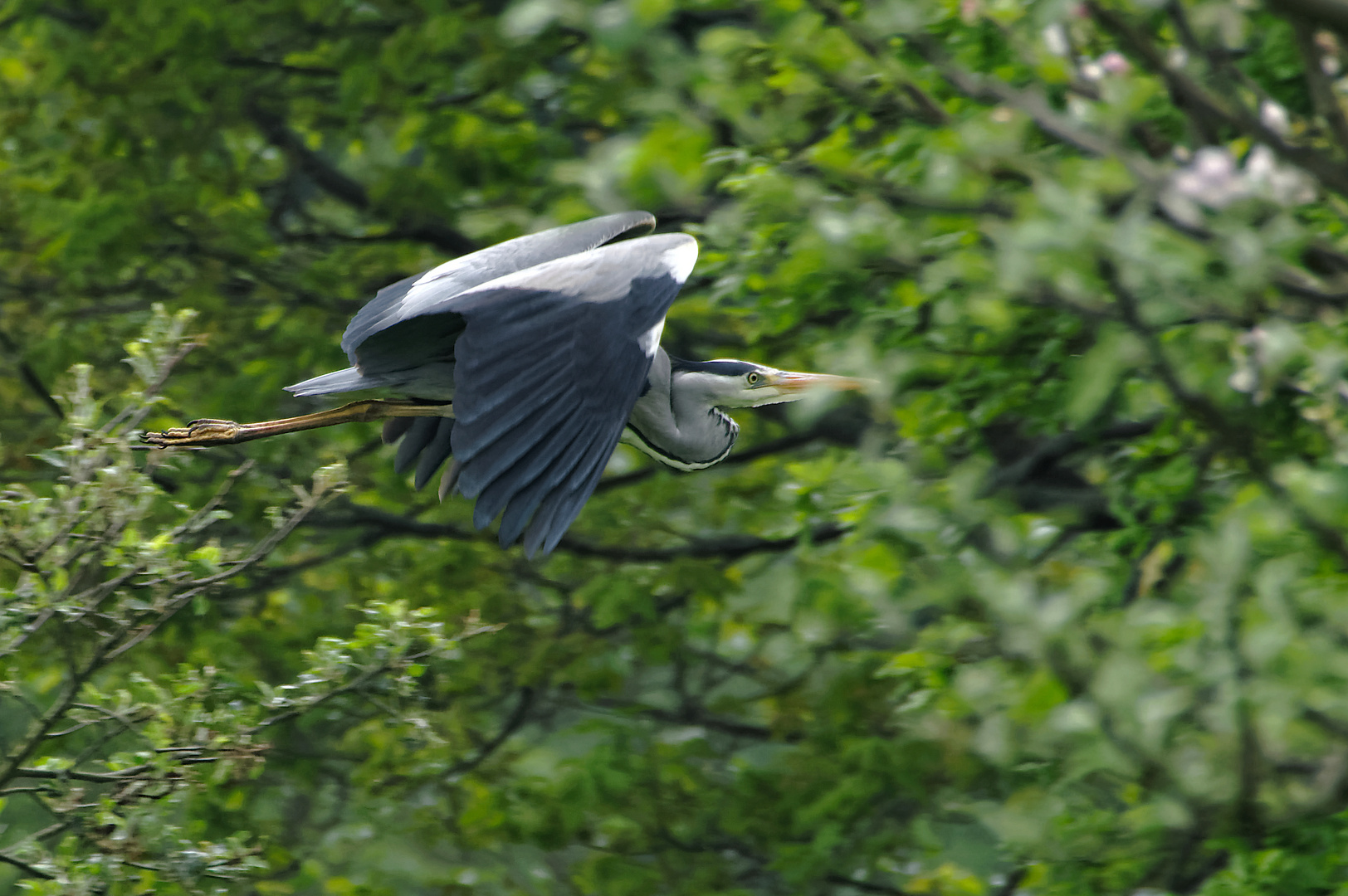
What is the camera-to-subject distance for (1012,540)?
3.99m

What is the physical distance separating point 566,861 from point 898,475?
12.0 ft

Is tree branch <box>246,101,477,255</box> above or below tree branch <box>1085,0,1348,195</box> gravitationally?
below

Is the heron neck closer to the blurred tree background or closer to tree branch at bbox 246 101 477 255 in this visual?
the blurred tree background

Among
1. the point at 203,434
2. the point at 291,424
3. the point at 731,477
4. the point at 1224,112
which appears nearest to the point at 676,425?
the point at 291,424

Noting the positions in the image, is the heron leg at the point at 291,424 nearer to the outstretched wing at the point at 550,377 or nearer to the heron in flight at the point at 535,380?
the heron in flight at the point at 535,380

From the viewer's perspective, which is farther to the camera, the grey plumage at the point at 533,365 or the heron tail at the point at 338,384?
the heron tail at the point at 338,384

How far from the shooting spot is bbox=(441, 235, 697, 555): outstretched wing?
3252 mm

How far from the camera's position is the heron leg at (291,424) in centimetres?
384

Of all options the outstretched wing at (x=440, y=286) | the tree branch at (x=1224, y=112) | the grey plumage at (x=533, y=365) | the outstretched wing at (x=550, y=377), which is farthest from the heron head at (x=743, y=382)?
the tree branch at (x=1224, y=112)

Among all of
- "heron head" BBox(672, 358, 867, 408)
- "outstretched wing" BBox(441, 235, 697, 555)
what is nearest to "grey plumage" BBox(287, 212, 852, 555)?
"outstretched wing" BBox(441, 235, 697, 555)

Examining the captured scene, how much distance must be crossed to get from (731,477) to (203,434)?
3.16 meters

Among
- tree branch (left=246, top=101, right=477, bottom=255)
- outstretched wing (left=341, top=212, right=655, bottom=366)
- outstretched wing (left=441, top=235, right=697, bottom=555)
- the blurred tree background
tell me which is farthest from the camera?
tree branch (left=246, top=101, right=477, bottom=255)

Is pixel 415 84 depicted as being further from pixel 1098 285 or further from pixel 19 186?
pixel 1098 285

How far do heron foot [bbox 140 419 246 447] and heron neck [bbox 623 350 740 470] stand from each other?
1055mm
